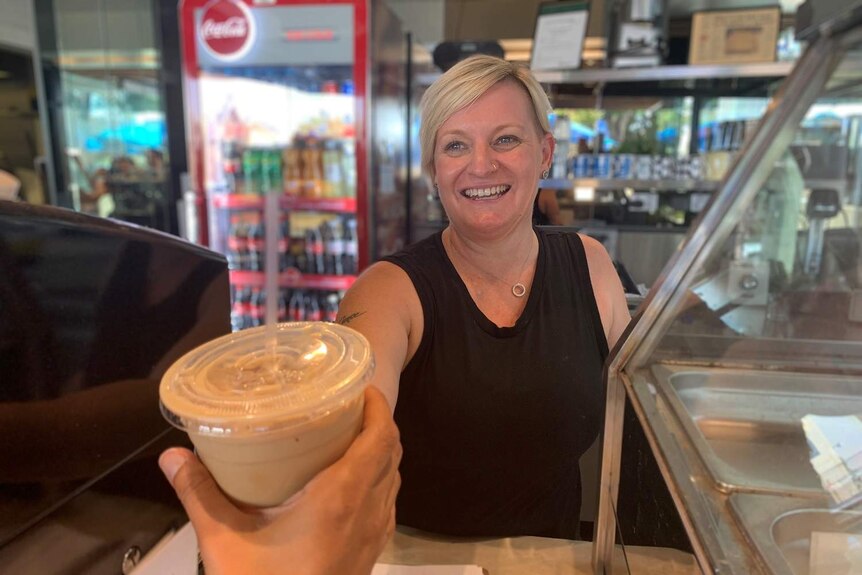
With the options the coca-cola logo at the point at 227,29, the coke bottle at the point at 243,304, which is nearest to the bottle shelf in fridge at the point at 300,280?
the coke bottle at the point at 243,304

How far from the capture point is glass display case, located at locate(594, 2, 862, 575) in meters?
0.76

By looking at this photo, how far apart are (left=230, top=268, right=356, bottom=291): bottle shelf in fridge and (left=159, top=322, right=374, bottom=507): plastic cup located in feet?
10.4

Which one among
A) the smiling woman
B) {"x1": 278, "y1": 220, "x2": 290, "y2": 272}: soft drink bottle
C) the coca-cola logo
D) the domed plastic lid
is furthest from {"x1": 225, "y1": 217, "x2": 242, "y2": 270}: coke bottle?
the domed plastic lid

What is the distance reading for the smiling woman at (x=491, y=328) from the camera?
126 cm

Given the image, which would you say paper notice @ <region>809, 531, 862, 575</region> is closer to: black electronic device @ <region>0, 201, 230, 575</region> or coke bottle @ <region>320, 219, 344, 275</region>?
black electronic device @ <region>0, 201, 230, 575</region>

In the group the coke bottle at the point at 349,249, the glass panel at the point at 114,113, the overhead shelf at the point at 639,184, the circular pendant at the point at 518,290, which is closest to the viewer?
the circular pendant at the point at 518,290

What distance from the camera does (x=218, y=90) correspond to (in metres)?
3.75

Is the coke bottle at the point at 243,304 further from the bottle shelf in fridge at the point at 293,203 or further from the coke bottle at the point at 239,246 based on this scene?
the bottle shelf in fridge at the point at 293,203

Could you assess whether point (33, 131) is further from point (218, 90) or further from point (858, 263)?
point (858, 263)

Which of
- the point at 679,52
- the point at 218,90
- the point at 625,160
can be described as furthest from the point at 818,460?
the point at 218,90

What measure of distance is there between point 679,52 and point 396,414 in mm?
3556

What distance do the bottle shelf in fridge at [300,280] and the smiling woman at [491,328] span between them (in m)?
2.48

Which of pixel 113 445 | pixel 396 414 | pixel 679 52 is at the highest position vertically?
pixel 679 52

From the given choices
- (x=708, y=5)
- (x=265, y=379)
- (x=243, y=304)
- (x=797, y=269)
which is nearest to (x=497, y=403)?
(x=265, y=379)
